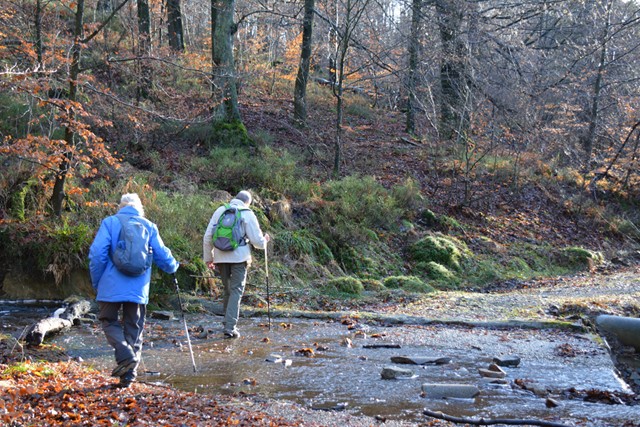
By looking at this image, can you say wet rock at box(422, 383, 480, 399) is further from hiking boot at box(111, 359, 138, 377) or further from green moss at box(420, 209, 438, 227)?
green moss at box(420, 209, 438, 227)

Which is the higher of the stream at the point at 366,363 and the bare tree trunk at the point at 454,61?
the bare tree trunk at the point at 454,61

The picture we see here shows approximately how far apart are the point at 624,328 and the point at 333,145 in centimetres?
1381

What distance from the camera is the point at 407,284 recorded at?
14.6 metres

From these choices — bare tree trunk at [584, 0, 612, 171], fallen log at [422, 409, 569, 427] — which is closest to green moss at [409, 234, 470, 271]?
fallen log at [422, 409, 569, 427]

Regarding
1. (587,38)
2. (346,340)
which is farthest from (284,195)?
(587,38)

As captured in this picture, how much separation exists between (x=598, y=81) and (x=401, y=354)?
20801 mm

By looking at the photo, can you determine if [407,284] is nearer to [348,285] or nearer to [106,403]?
[348,285]

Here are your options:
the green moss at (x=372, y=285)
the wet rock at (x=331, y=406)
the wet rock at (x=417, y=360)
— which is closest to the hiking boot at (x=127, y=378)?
the wet rock at (x=331, y=406)

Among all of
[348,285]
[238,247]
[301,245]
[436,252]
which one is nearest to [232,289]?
[238,247]

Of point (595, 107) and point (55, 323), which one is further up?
point (595, 107)

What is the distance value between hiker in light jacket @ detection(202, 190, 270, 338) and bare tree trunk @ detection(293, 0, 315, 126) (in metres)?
13.8

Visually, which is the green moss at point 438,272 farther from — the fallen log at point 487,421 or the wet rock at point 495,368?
the fallen log at point 487,421

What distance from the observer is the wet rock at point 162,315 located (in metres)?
10.4

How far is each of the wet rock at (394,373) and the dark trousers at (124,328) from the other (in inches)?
110
